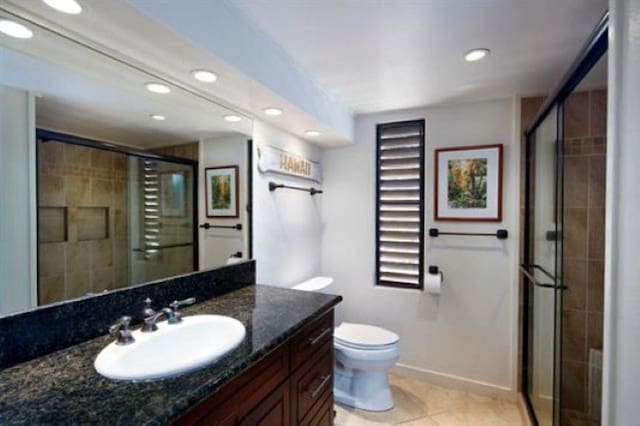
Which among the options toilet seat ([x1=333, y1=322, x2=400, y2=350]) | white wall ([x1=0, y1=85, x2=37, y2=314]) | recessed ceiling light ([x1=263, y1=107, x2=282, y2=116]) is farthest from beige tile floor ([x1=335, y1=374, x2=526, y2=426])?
recessed ceiling light ([x1=263, y1=107, x2=282, y2=116])

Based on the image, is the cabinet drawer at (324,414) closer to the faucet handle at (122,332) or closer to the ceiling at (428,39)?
the faucet handle at (122,332)

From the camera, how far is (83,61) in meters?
1.15

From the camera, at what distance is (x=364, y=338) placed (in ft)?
7.42

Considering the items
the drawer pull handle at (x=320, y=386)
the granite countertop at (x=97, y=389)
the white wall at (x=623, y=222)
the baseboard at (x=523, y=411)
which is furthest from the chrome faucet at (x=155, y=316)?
the baseboard at (x=523, y=411)

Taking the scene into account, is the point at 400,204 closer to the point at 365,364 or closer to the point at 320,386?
the point at 365,364

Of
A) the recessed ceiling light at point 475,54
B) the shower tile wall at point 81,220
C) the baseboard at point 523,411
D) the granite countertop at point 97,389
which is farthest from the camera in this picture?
the baseboard at point 523,411

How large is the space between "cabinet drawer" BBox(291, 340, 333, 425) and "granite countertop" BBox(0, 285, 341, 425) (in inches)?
12.4

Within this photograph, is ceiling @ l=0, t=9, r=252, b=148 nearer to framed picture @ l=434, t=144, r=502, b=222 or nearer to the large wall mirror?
the large wall mirror

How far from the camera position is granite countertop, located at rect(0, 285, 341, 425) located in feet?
2.34

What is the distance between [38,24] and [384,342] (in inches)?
90.5

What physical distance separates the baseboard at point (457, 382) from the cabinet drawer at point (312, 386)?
48.1 inches

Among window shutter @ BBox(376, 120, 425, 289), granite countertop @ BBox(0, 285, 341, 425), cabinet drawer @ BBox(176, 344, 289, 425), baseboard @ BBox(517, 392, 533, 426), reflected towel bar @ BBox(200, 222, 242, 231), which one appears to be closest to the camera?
granite countertop @ BBox(0, 285, 341, 425)

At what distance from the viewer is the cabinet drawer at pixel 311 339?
133 centimetres

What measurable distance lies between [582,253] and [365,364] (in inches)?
56.4
